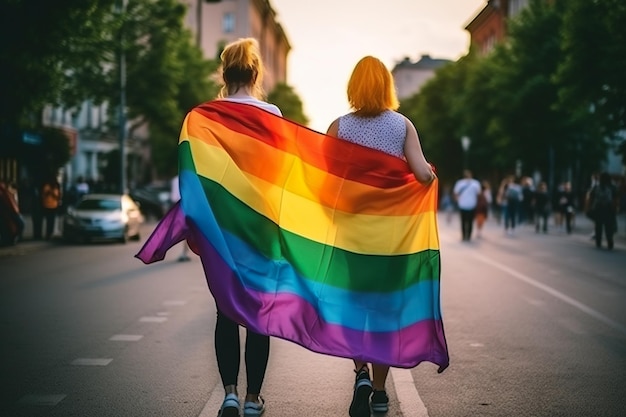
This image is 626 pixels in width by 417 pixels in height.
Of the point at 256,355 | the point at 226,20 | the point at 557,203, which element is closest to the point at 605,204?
the point at 557,203

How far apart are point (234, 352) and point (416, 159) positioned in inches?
55.8

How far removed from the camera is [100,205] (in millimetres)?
26141

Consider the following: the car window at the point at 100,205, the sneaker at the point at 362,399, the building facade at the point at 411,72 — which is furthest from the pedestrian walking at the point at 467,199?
the building facade at the point at 411,72

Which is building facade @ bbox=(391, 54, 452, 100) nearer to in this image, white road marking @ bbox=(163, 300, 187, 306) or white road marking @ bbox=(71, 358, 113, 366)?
white road marking @ bbox=(163, 300, 187, 306)

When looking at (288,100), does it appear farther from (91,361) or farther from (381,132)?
(381,132)

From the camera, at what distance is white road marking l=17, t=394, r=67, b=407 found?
573 centimetres

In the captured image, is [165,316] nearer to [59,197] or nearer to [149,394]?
[149,394]

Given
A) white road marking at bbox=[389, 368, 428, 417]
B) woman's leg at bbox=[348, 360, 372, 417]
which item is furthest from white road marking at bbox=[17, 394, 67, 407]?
white road marking at bbox=[389, 368, 428, 417]

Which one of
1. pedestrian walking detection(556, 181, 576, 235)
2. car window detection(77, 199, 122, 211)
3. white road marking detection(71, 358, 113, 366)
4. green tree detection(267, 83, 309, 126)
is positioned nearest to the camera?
white road marking detection(71, 358, 113, 366)

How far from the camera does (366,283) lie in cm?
517

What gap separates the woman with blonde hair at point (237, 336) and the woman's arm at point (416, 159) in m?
0.72

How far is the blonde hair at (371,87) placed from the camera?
524 cm

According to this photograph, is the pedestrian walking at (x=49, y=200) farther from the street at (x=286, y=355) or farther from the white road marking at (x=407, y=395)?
the white road marking at (x=407, y=395)

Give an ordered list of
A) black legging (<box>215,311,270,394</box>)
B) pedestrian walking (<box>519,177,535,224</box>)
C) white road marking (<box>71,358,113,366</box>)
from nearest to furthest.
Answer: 1. black legging (<box>215,311,270,394</box>)
2. white road marking (<box>71,358,113,366</box>)
3. pedestrian walking (<box>519,177,535,224</box>)
